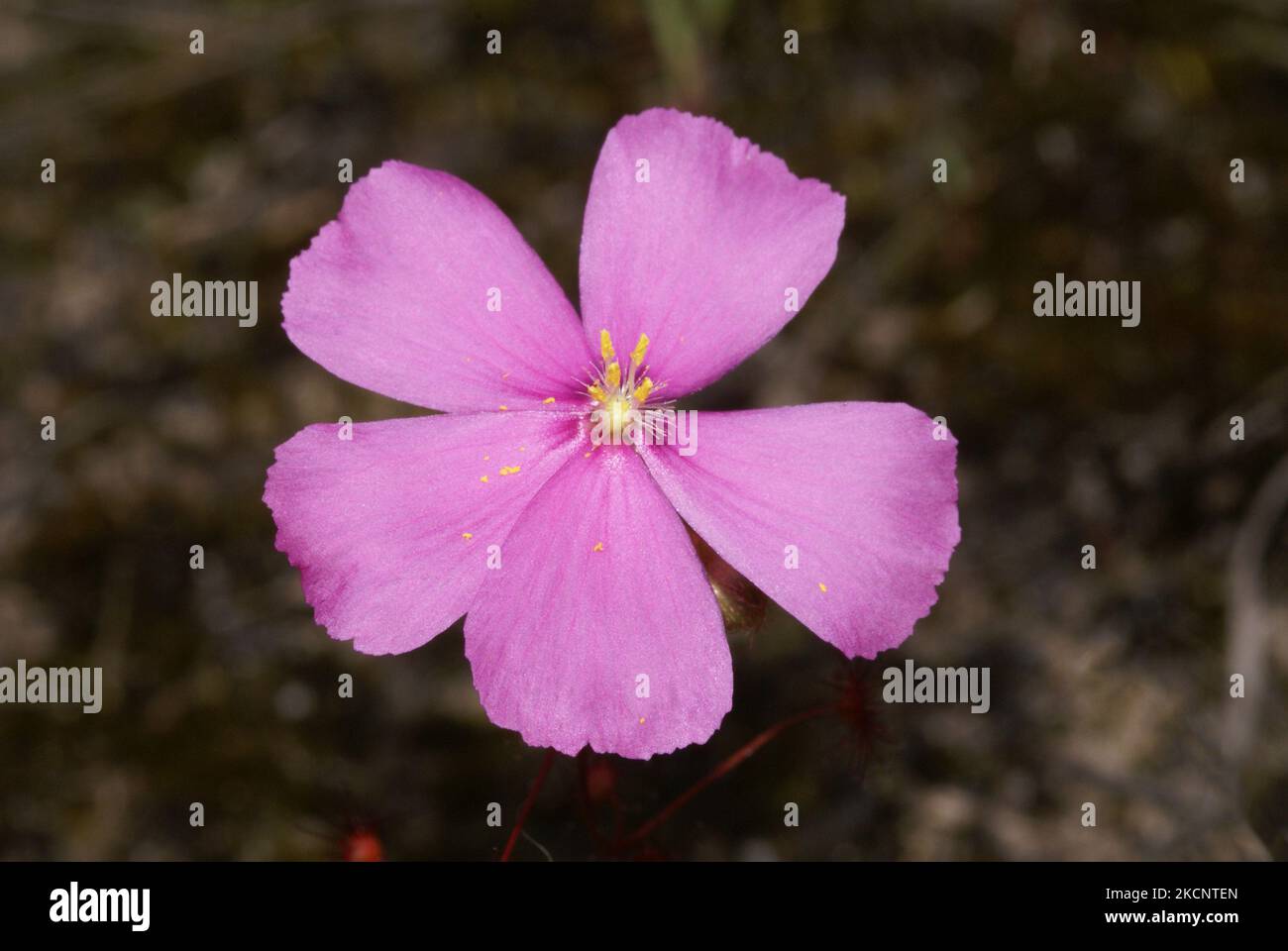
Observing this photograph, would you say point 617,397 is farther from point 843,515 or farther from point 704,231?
point 843,515

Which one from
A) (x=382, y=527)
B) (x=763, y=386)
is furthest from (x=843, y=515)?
(x=763, y=386)

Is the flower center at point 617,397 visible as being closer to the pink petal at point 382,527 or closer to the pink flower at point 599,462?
the pink flower at point 599,462

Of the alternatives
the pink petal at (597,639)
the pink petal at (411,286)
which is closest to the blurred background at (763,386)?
the pink petal at (597,639)

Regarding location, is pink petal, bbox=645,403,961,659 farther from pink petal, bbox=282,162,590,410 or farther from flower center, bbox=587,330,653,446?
pink petal, bbox=282,162,590,410

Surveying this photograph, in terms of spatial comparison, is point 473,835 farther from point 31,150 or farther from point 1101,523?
point 31,150
